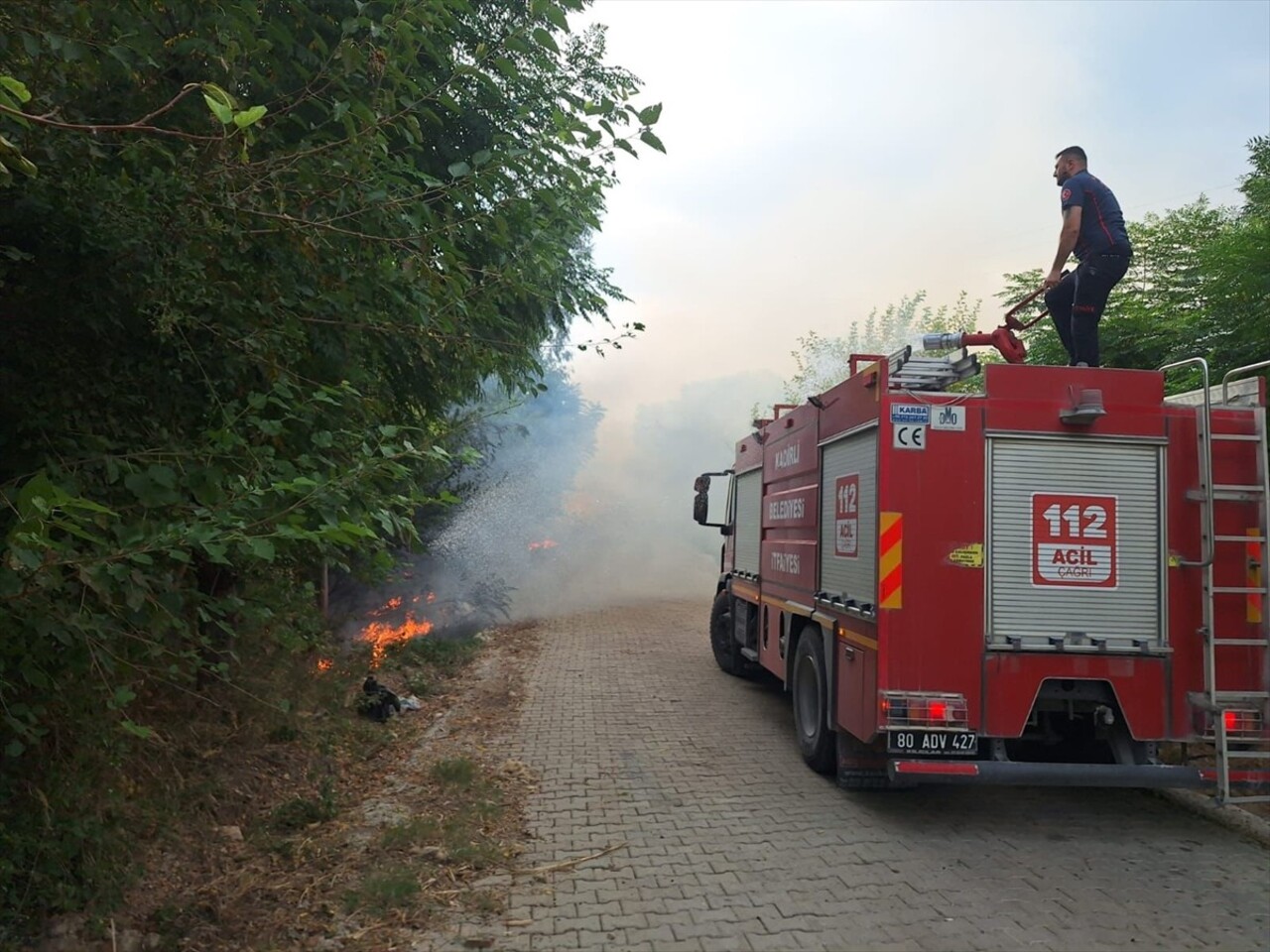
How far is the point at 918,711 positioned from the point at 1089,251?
3543 millimetres

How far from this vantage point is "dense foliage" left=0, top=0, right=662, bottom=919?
289 centimetres

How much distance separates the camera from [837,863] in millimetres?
4875

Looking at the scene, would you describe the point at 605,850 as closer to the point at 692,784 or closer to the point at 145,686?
A: the point at 692,784

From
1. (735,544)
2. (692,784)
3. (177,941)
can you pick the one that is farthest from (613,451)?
(177,941)

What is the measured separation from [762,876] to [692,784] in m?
1.79

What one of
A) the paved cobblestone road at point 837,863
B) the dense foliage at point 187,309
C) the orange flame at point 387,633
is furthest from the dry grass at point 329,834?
the orange flame at point 387,633

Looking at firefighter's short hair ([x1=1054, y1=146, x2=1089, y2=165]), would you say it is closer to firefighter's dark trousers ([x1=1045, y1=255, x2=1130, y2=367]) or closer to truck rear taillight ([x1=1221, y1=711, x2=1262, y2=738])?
firefighter's dark trousers ([x1=1045, y1=255, x2=1130, y2=367])

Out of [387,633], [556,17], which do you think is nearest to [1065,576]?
[556,17]

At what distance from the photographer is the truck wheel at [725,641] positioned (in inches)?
429

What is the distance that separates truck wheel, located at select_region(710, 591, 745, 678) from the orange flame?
4115mm

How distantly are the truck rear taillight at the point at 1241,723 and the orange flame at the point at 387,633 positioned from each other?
8.00 metres

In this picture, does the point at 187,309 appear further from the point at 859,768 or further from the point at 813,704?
the point at 813,704

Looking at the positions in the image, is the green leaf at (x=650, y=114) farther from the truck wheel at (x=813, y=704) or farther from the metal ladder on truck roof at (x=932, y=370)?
the truck wheel at (x=813, y=704)

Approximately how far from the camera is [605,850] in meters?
5.10
